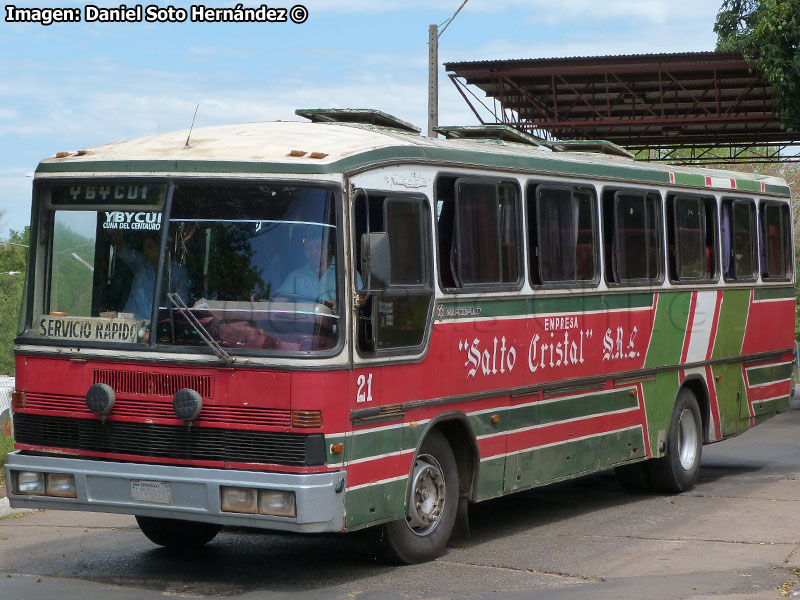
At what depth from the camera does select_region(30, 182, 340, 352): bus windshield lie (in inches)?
331

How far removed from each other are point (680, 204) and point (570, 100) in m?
20.8

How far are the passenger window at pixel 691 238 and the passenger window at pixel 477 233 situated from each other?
313 centimetres

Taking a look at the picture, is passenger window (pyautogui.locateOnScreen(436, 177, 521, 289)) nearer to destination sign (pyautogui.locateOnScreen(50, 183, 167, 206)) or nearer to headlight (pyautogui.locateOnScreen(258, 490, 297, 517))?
destination sign (pyautogui.locateOnScreen(50, 183, 167, 206))

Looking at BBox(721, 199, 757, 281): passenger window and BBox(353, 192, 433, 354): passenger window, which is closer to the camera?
BBox(353, 192, 433, 354): passenger window

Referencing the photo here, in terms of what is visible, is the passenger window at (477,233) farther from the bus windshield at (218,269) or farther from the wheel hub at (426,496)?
the bus windshield at (218,269)

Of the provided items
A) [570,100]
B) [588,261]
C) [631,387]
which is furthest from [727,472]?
[570,100]

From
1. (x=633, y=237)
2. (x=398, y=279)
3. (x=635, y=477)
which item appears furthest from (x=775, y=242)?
(x=398, y=279)

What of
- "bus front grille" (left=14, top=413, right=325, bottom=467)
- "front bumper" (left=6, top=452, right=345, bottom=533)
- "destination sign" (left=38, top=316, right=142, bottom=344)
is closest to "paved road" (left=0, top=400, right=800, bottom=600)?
"front bumper" (left=6, top=452, right=345, bottom=533)

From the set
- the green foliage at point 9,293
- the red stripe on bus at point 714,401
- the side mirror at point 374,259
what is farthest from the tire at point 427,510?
the green foliage at point 9,293

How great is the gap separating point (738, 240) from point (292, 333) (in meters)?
7.72

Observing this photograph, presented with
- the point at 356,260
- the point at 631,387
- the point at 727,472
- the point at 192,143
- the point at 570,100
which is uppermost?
the point at 570,100

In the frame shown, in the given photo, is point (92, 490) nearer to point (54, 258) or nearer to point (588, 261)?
point (54, 258)

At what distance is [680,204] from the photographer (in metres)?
13.5

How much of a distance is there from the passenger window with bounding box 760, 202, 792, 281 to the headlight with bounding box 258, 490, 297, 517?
862 cm
